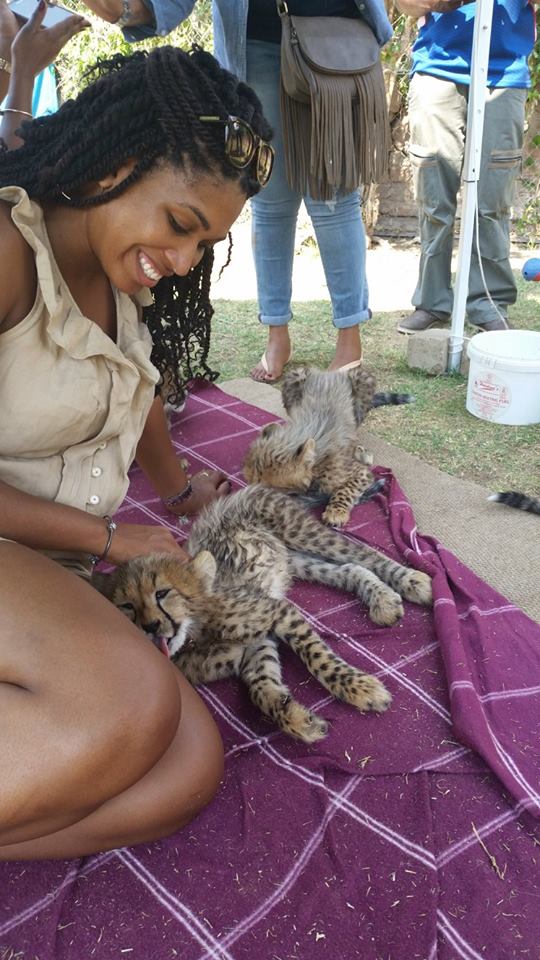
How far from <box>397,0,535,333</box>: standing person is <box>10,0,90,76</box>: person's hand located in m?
2.03

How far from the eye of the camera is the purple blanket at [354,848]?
166 centimetres

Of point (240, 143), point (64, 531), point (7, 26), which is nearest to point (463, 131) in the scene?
point (7, 26)

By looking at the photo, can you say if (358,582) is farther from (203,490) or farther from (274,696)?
(203,490)

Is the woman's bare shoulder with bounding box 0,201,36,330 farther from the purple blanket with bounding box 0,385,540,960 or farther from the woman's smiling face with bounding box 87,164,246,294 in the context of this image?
the purple blanket with bounding box 0,385,540,960

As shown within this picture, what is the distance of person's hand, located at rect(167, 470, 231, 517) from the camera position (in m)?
3.26

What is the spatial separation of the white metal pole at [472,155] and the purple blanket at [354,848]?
2.60m

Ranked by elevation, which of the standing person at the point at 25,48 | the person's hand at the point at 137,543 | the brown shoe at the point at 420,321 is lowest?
the brown shoe at the point at 420,321

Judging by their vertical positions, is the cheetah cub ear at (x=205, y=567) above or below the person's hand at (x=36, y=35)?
below

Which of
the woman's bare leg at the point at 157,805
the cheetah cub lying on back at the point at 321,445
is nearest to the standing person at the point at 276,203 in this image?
the cheetah cub lying on back at the point at 321,445

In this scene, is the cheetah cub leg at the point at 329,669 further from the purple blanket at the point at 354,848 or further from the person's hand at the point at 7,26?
the person's hand at the point at 7,26

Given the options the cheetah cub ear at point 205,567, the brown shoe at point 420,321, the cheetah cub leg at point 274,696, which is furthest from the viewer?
the brown shoe at point 420,321

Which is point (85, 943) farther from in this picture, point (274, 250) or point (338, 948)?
point (274, 250)

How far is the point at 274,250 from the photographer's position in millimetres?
4574

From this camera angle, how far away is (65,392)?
208 cm
